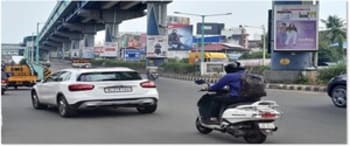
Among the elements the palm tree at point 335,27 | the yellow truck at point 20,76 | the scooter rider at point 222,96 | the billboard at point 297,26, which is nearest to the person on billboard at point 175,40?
the palm tree at point 335,27

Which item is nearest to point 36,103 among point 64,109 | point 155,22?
point 64,109

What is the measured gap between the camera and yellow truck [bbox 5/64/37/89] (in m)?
29.5

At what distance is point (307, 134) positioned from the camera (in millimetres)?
9609

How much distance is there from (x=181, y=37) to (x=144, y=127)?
82.6 metres

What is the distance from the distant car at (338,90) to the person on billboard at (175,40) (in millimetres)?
77367

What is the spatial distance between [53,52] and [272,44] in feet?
→ 448

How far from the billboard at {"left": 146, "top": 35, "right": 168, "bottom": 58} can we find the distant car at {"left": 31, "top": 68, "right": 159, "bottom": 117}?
36.8 m

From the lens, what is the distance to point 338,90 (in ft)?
48.1

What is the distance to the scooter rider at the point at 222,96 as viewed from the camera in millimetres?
8641

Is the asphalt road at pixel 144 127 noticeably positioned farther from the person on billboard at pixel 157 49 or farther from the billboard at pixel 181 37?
the billboard at pixel 181 37

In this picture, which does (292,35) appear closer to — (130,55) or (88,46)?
(130,55)

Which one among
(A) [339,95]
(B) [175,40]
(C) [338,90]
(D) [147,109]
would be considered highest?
(B) [175,40]

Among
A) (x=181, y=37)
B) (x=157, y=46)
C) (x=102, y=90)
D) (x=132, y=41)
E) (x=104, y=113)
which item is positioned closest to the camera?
(x=102, y=90)

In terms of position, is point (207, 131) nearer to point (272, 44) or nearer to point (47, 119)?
point (47, 119)
